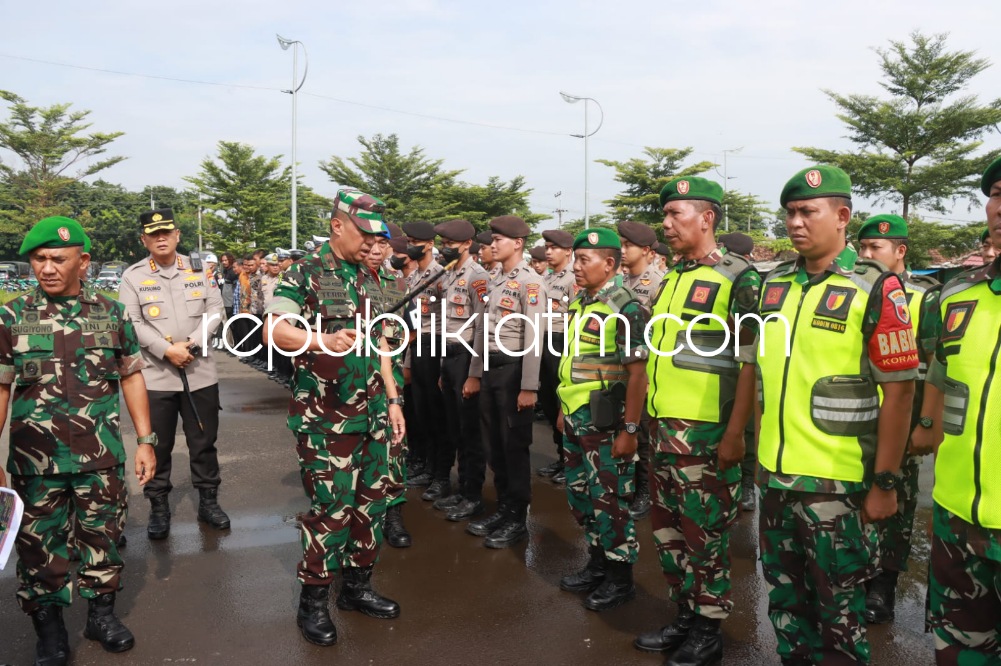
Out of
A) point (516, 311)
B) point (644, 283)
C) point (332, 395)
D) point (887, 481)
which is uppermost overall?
point (644, 283)

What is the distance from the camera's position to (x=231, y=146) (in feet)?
112

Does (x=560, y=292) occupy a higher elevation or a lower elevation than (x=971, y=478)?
higher

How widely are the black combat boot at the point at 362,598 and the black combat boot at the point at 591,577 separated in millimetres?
988

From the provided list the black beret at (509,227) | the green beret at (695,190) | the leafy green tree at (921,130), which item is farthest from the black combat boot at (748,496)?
the leafy green tree at (921,130)

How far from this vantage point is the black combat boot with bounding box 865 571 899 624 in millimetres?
3605

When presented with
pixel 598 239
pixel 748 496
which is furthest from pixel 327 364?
pixel 748 496

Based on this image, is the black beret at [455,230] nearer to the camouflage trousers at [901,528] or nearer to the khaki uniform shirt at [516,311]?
the khaki uniform shirt at [516,311]

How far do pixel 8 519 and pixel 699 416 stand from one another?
9.10ft

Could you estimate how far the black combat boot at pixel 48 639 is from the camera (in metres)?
3.12

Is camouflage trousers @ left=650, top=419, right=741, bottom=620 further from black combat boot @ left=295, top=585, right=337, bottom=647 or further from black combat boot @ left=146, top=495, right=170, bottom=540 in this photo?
black combat boot @ left=146, top=495, right=170, bottom=540

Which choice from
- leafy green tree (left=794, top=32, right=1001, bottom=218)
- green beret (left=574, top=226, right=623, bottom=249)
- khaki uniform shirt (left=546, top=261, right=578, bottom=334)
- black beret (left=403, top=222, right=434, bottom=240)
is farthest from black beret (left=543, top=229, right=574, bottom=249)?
leafy green tree (left=794, top=32, right=1001, bottom=218)

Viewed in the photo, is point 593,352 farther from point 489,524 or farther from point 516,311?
point 489,524

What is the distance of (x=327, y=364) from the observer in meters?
3.38

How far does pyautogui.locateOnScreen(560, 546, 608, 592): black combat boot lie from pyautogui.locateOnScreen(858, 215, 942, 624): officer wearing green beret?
54.0 inches
